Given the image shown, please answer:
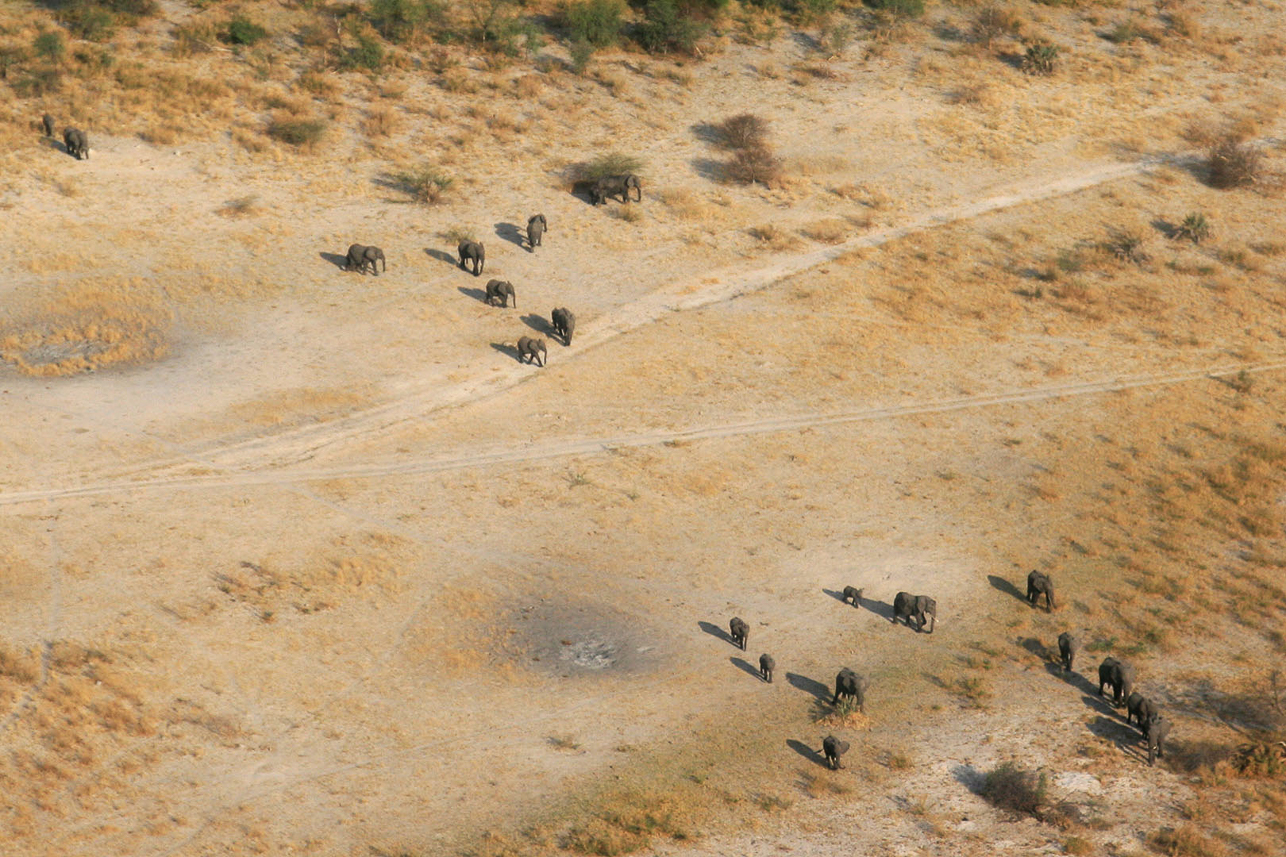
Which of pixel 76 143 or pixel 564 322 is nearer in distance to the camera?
pixel 564 322

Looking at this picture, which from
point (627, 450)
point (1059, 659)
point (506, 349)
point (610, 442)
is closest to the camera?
point (1059, 659)

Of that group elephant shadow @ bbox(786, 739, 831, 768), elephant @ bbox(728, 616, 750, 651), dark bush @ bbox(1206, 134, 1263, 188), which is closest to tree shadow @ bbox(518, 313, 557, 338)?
elephant @ bbox(728, 616, 750, 651)

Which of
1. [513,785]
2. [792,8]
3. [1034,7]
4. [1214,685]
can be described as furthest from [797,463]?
[1034,7]

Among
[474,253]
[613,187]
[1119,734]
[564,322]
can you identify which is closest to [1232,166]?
[613,187]

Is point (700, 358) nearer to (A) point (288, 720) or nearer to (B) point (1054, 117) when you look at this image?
(A) point (288, 720)

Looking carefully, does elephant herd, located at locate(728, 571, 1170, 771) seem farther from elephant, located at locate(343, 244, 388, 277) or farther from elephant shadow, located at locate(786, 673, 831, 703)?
elephant, located at locate(343, 244, 388, 277)

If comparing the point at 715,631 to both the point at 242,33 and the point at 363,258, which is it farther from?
the point at 242,33

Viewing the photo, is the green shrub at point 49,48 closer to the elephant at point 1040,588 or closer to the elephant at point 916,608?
the elephant at point 916,608
